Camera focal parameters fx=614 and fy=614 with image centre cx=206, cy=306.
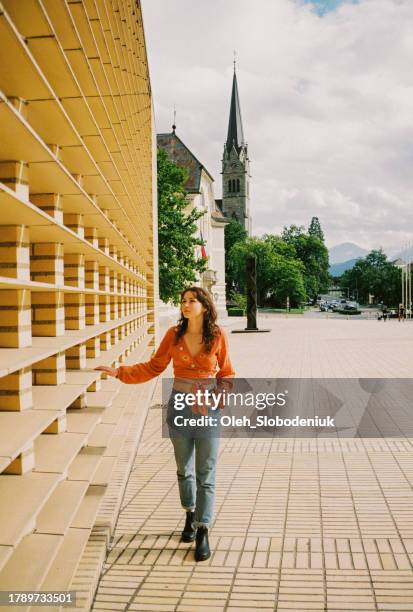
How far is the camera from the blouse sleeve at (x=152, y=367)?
4094mm

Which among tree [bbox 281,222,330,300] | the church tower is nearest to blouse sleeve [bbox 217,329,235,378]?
tree [bbox 281,222,330,300]

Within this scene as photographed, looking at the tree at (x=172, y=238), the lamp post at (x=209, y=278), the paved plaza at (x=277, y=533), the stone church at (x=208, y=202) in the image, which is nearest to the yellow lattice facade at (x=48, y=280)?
the paved plaza at (x=277, y=533)

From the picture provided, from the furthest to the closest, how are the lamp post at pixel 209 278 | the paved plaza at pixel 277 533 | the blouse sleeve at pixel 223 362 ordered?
1. the lamp post at pixel 209 278
2. the blouse sleeve at pixel 223 362
3. the paved plaza at pixel 277 533

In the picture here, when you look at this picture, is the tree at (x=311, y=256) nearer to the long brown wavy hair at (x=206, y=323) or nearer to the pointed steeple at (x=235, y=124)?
the pointed steeple at (x=235, y=124)

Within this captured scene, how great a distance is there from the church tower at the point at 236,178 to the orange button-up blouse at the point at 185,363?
351 ft

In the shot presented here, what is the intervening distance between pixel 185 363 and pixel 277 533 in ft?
4.49

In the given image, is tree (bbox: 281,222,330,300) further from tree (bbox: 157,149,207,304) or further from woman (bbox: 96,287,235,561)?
woman (bbox: 96,287,235,561)

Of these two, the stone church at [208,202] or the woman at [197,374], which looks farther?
the stone church at [208,202]

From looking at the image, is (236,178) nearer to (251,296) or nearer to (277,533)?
(251,296)

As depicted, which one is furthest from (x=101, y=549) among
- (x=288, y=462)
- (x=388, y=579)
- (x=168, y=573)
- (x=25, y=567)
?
(x=288, y=462)

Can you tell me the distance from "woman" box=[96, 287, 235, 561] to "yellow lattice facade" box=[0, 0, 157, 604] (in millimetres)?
554

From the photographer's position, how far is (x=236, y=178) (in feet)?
371

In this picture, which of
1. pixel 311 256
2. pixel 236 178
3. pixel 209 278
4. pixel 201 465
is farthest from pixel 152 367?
pixel 236 178

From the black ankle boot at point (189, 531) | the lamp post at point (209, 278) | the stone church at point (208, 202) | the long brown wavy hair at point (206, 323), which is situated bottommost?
the black ankle boot at point (189, 531)
